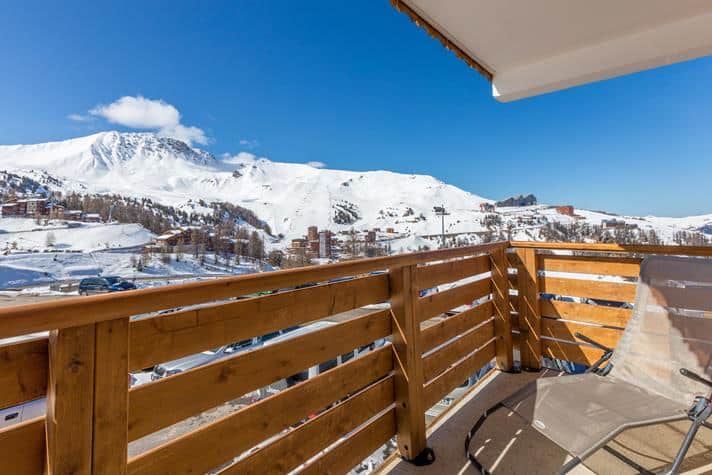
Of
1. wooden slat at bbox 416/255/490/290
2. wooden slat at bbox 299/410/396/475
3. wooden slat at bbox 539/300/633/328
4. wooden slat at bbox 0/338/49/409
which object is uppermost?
wooden slat at bbox 416/255/490/290

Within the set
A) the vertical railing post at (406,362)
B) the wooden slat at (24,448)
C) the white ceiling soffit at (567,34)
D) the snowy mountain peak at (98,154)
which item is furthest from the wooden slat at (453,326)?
the snowy mountain peak at (98,154)

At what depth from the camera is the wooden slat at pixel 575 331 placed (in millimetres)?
2404

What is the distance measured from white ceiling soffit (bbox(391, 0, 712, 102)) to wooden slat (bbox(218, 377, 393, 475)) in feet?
6.20

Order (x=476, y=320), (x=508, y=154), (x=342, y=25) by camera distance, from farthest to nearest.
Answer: (x=508, y=154) → (x=342, y=25) → (x=476, y=320)

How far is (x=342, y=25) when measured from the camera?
16.4 m

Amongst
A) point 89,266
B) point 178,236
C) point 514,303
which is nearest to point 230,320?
point 514,303

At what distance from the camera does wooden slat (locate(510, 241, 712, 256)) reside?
2.15 metres

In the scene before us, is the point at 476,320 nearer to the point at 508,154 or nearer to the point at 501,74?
the point at 501,74

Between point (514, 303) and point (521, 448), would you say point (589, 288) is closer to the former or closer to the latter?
point (514, 303)

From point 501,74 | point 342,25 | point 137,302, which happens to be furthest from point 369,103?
point 137,302

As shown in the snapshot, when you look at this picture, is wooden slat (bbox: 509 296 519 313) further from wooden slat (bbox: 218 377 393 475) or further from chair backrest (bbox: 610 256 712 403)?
wooden slat (bbox: 218 377 393 475)

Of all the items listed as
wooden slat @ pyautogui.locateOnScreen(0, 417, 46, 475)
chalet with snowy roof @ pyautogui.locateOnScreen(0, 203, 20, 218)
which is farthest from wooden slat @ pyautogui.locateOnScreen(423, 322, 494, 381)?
chalet with snowy roof @ pyautogui.locateOnScreen(0, 203, 20, 218)

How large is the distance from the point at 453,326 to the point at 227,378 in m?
1.50

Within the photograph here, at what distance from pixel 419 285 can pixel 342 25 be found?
58.3 feet
